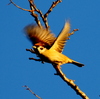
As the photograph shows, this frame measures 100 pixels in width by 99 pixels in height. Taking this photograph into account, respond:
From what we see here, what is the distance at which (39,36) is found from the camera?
14.8 feet

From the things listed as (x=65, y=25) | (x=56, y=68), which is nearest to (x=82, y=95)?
(x=56, y=68)

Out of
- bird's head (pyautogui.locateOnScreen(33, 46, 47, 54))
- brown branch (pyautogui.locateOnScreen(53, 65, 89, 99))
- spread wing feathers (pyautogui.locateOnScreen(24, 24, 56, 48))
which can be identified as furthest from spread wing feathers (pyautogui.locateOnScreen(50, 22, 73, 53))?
brown branch (pyautogui.locateOnScreen(53, 65, 89, 99))

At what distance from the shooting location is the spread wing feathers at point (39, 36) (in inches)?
170

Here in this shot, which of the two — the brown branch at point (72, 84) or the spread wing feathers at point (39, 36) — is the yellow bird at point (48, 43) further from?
the brown branch at point (72, 84)

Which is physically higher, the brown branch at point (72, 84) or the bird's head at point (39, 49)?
the bird's head at point (39, 49)

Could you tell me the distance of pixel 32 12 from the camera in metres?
4.11

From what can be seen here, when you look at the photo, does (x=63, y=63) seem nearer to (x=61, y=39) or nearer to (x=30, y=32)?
(x=61, y=39)

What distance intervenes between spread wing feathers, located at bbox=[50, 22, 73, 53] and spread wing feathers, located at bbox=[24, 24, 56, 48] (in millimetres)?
106

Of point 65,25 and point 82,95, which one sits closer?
point 82,95

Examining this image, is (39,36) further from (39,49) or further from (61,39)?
(61,39)

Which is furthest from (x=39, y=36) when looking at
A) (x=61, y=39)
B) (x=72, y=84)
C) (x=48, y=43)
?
(x=72, y=84)

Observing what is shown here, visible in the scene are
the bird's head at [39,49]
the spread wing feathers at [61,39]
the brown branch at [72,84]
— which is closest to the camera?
the brown branch at [72,84]

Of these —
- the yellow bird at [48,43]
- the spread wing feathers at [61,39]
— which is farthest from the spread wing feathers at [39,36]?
the spread wing feathers at [61,39]

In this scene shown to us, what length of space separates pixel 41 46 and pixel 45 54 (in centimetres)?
16
